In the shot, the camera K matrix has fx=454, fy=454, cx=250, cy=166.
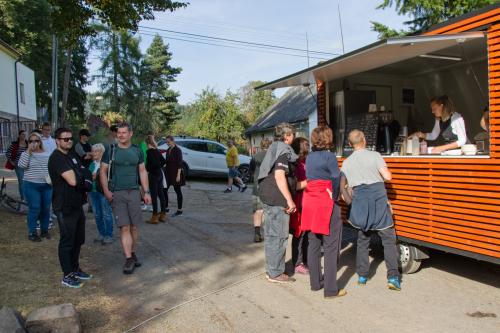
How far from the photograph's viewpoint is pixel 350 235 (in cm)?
795

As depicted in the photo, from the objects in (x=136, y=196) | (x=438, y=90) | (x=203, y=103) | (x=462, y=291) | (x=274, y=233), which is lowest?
(x=462, y=291)

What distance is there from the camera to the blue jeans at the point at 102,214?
7168mm

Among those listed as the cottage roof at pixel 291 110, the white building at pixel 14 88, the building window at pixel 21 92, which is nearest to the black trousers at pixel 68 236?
the cottage roof at pixel 291 110

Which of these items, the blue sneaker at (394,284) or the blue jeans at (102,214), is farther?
the blue jeans at (102,214)

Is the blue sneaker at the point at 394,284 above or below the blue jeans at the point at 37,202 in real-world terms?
below

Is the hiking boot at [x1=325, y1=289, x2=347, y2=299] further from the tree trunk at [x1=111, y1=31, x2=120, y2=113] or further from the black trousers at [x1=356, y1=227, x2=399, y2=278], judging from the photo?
the tree trunk at [x1=111, y1=31, x2=120, y2=113]

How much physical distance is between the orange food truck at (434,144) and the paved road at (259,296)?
1.79ft

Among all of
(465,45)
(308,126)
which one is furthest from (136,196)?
(308,126)

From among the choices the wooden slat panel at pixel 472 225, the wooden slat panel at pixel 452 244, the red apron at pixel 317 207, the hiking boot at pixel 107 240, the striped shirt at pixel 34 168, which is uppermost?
the striped shirt at pixel 34 168

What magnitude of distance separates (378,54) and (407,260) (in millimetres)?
2527

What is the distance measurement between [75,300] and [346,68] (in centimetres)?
459

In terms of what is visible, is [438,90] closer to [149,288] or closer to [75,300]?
[149,288]

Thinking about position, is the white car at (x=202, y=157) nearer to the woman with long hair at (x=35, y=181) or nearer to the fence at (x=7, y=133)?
the woman with long hair at (x=35, y=181)

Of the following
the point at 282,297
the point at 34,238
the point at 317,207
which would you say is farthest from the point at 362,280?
the point at 34,238
